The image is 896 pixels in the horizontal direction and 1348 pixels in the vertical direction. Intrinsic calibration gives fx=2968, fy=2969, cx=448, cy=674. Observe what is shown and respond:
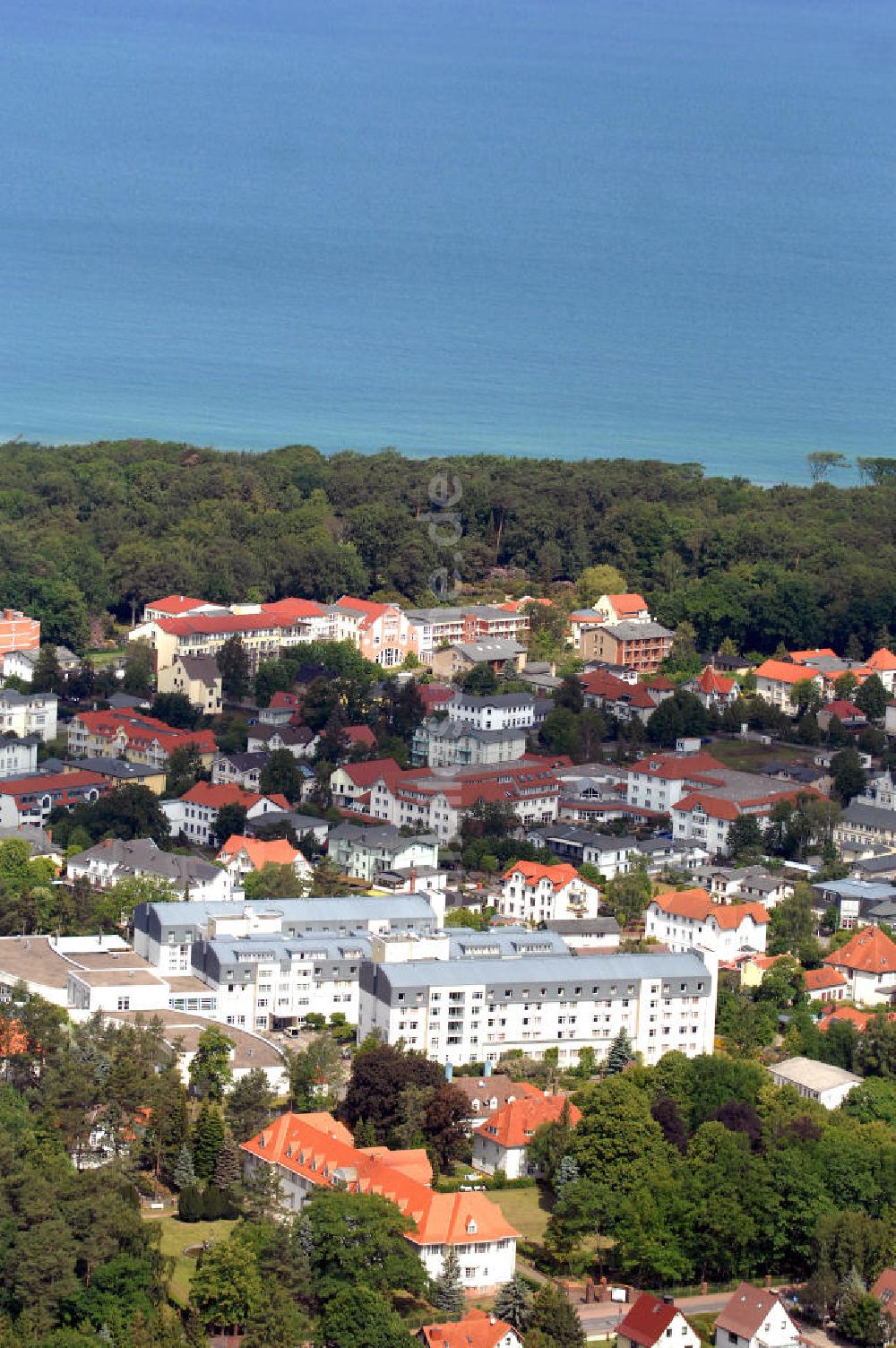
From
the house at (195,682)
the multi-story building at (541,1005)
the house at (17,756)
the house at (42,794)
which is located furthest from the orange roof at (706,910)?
the house at (195,682)

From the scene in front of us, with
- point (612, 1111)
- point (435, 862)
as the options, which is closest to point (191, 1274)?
point (612, 1111)

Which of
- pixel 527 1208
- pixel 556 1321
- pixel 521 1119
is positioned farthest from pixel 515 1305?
pixel 521 1119

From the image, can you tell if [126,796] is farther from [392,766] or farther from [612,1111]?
[612,1111]

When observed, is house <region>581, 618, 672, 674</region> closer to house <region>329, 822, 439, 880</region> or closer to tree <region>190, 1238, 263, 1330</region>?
house <region>329, 822, 439, 880</region>

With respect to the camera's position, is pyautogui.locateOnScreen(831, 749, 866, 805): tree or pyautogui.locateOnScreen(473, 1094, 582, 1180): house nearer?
pyautogui.locateOnScreen(473, 1094, 582, 1180): house

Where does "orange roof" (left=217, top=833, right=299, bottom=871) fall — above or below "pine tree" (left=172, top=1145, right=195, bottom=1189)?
above

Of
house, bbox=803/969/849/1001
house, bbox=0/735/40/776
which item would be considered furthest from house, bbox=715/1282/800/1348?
house, bbox=0/735/40/776
